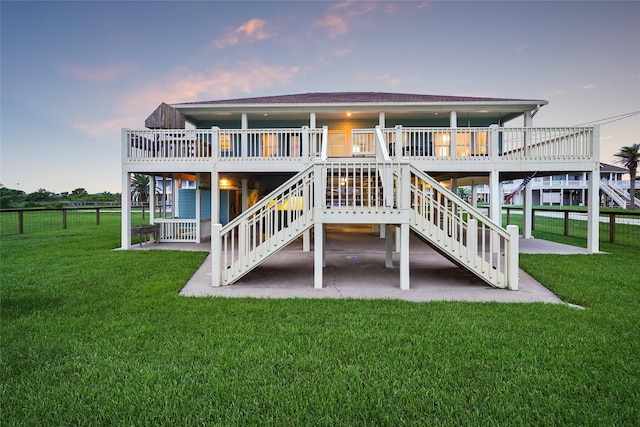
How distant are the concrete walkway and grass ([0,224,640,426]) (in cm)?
48

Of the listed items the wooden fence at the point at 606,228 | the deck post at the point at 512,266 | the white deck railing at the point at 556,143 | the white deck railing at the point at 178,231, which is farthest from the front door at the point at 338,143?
the deck post at the point at 512,266

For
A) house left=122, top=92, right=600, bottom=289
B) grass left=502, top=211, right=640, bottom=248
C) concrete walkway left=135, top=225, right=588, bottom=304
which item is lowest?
concrete walkway left=135, top=225, right=588, bottom=304

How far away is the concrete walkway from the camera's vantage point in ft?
16.6

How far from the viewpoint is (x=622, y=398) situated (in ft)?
7.48

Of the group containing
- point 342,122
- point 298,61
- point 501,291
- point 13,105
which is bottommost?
point 501,291

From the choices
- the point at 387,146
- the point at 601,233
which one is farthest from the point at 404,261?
the point at 601,233

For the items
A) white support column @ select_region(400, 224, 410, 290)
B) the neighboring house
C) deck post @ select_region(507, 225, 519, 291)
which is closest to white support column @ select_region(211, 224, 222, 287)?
white support column @ select_region(400, 224, 410, 290)

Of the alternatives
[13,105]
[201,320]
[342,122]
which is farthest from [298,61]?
[201,320]

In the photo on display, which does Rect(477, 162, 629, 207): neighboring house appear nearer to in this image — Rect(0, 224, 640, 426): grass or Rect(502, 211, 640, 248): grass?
Rect(502, 211, 640, 248): grass

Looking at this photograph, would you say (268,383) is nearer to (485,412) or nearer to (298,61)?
(485,412)

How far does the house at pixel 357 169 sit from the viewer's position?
18.1 ft

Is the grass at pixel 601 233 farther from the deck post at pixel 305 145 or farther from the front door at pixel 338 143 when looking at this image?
the deck post at pixel 305 145

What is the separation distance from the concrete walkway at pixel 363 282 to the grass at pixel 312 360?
48 cm

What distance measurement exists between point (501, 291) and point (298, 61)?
64.1 ft
